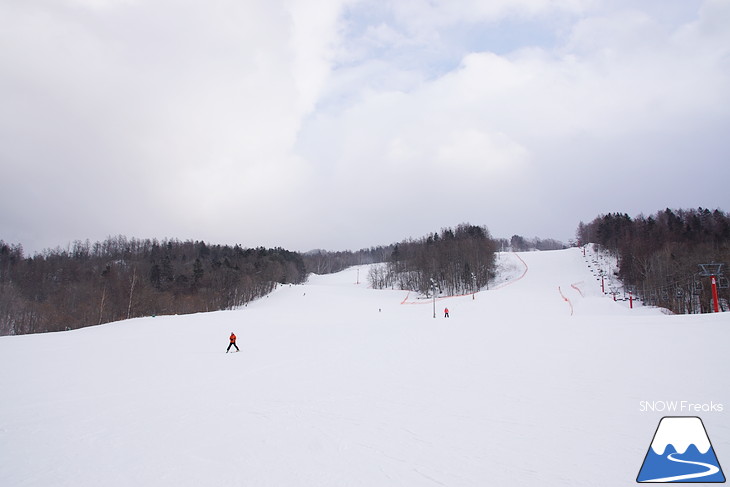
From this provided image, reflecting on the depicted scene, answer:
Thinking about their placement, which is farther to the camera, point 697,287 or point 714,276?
point 697,287

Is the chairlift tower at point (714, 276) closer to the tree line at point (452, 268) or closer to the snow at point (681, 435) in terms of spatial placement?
the snow at point (681, 435)

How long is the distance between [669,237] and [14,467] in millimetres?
89184

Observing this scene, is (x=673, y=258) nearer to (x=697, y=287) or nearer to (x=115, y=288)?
(x=697, y=287)

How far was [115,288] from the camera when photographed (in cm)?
6456

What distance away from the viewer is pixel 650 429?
674cm

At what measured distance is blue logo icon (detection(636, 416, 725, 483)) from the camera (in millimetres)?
5078

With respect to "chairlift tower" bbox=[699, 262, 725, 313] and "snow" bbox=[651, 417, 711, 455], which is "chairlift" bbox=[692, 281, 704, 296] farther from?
"snow" bbox=[651, 417, 711, 455]

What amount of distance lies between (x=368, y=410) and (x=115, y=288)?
242 ft

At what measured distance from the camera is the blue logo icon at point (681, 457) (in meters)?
5.08

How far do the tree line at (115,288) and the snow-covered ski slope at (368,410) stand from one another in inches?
1797

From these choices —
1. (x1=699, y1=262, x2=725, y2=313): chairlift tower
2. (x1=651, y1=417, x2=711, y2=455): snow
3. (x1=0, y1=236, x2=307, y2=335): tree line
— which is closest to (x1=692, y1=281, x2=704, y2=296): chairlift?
(x1=699, y1=262, x2=725, y2=313): chairlift tower

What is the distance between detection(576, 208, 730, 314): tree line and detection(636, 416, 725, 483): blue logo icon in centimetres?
3217

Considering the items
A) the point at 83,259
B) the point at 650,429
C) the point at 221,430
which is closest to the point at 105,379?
the point at 221,430

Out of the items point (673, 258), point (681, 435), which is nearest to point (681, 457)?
point (681, 435)
